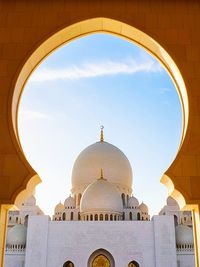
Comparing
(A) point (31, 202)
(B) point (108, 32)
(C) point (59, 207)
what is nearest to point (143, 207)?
(C) point (59, 207)

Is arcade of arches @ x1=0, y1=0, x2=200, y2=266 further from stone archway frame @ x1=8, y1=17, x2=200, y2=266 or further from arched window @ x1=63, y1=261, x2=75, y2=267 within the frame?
arched window @ x1=63, y1=261, x2=75, y2=267

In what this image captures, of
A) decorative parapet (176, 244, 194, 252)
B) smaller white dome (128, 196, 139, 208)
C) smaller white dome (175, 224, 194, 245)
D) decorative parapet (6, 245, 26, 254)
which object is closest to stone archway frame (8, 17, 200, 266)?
decorative parapet (176, 244, 194, 252)

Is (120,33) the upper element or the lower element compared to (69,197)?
lower

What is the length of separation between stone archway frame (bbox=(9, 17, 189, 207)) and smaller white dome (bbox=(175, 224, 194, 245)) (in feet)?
58.7

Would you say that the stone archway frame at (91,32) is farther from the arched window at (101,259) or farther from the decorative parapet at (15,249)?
the decorative parapet at (15,249)

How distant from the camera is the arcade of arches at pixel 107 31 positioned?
2.91 m

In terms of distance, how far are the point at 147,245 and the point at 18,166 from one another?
16910 mm

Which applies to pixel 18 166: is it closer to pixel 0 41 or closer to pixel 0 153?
pixel 0 153

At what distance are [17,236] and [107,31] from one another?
18533 mm

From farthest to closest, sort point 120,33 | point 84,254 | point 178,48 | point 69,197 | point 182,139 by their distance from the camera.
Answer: point 69,197 → point 84,254 → point 120,33 → point 178,48 → point 182,139

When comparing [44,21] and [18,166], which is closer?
[18,166]

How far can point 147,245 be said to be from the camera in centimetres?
1845

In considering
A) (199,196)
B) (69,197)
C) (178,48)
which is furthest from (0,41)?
(69,197)

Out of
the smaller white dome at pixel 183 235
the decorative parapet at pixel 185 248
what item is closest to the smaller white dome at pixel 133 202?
the smaller white dome at pixel 183 235
